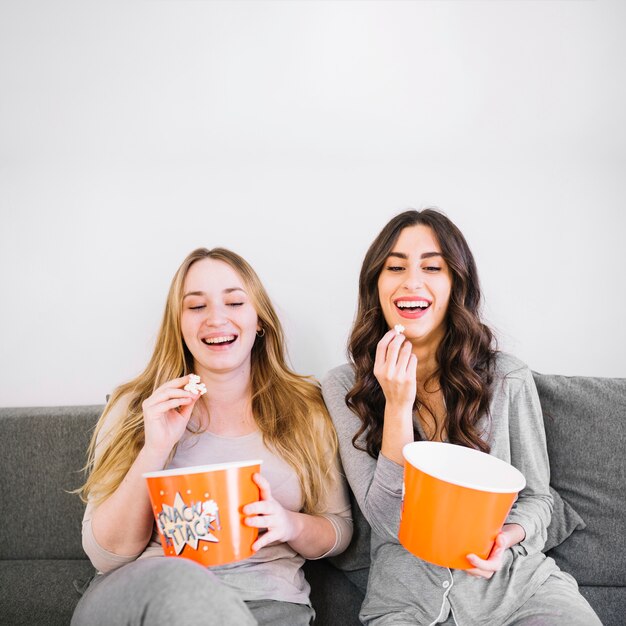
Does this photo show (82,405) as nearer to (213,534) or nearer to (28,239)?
(28,239)

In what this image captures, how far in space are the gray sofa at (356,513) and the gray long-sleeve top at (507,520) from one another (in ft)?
0.59

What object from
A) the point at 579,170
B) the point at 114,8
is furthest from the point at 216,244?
the point at 579,170

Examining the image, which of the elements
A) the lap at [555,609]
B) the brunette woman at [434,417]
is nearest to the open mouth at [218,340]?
the brunette woman at [434,417]

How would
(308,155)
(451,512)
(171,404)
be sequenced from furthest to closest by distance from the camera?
1. (308,155)
2. (171,404)
3. (451,512)

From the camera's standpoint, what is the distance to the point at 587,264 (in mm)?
1824

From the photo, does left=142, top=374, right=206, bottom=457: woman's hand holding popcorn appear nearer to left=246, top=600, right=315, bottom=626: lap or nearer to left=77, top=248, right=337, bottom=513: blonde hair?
left=77, top=248, right=337, bottom=513: blonde hair

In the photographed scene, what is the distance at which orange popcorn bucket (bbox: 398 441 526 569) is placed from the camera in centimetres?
95

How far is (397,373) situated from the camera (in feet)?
3.97

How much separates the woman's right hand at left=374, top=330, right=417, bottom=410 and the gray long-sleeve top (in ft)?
0.49

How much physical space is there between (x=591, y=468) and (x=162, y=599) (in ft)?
4.13

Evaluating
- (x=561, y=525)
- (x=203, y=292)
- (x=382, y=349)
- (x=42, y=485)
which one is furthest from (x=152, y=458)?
(x=561, y=525)

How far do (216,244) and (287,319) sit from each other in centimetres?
37

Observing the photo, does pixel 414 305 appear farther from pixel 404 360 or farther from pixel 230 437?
pixel 230 437

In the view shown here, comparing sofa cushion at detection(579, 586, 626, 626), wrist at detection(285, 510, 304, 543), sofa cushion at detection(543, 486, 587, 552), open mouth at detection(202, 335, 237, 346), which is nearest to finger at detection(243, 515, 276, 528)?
wrist at detection(285, 510, 304, 543)
